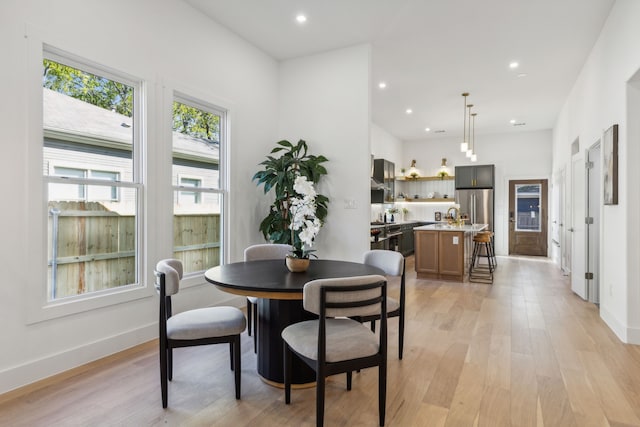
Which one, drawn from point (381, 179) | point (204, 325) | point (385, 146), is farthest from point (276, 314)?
point (385, 146)

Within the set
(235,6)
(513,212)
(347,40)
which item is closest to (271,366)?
(235,6)

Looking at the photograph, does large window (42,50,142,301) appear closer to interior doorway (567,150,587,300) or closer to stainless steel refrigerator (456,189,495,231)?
interior doorway (567,150,587,300)

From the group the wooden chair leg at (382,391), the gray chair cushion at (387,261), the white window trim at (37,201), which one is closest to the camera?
the wooden chair leg at (382,391)

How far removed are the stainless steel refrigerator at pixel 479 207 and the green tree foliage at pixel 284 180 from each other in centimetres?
616

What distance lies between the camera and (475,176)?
952cm

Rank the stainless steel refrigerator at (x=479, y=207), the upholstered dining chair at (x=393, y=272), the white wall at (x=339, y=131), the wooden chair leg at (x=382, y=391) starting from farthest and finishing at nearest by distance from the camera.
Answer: the stainless steel refrigerator at (x=479, y=207) < the white wall at (x=339, y=131) < the upholstered dining chair at (x=393, y=272) < the wooden chair leg at (x=382, y=391)

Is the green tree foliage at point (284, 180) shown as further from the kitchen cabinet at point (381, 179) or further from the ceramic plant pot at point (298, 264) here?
the kitchen cabinet at point (381, 179)

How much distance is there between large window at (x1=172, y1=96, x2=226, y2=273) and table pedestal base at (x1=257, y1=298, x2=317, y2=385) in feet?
5.43

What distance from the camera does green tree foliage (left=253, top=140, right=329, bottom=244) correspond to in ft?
13.7

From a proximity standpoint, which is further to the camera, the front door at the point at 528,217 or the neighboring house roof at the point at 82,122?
the front door at the point at 528,217

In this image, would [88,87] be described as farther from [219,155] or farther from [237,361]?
[237,361]

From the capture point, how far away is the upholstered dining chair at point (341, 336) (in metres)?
1.80

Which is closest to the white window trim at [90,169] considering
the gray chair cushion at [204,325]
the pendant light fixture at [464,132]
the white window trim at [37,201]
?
the white window trim at [37,201]

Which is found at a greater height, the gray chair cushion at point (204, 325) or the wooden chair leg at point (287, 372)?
the gray chair cushion at point (204, 325)
